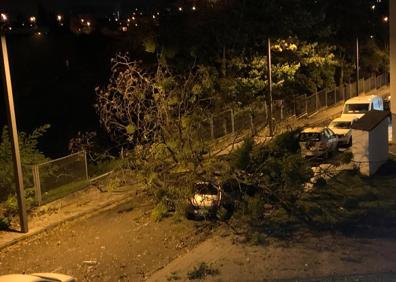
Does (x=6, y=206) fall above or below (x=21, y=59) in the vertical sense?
below

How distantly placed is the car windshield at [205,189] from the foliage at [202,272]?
3129 millimetres

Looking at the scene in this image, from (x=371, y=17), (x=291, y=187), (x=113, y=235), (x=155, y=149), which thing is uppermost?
(x=371, y=17)

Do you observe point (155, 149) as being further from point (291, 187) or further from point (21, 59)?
point (21, 59)

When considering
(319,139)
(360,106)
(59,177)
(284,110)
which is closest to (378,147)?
(319,139)

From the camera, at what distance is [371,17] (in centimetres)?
4988

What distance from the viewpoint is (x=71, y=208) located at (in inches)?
679

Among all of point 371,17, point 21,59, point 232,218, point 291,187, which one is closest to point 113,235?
point 232,218

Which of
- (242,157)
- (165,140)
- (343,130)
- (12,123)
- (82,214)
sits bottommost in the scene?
(82,214)

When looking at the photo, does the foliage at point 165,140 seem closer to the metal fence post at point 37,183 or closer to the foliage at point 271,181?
the foliage at point 271,181

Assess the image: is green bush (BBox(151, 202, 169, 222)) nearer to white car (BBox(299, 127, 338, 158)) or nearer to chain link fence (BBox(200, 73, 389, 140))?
chain link fence (BBox(200, 73, 389, 140))

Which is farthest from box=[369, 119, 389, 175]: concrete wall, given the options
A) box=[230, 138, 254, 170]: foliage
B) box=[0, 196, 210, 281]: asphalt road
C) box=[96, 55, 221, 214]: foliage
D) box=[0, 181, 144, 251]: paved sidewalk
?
box=[0, 181, 144, 251]: paved sidewalk

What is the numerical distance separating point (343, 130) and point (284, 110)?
7364 millimetres

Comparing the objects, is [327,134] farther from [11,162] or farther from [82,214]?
[11,162]

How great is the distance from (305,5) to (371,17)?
14.8 m
